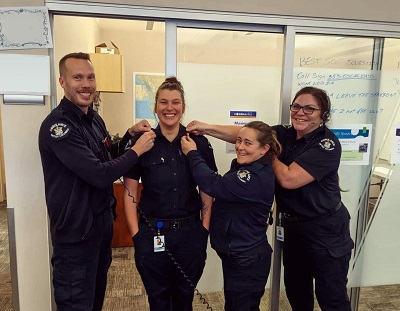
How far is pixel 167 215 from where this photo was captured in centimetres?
164

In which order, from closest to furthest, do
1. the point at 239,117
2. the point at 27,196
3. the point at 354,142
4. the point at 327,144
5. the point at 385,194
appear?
1. the point at 327,144
2. the point at 27,196
3. the point at 239,117
4. the point at 354,142
5. the point at 385,194

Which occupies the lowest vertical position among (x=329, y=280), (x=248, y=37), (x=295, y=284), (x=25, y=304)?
(x=25, y=304)

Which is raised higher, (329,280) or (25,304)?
(329,280)

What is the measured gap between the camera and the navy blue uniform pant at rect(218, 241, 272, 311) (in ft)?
5.22

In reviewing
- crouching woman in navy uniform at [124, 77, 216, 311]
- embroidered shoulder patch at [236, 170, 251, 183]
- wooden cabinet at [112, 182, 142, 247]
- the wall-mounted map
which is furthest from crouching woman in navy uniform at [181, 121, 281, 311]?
the wall-mounted map

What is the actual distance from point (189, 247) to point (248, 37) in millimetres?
1258

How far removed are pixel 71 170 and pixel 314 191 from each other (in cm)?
114

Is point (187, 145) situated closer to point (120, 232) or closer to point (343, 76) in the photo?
point (343, 76)

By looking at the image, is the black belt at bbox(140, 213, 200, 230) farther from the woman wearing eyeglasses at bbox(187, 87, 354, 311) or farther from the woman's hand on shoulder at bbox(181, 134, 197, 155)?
the woman wearing eyeglasses at bbox(187, 87, 354, 311)

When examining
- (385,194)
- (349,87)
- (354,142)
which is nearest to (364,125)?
(354,142)

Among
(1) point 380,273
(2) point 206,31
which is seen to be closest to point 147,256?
(2) point 206,31

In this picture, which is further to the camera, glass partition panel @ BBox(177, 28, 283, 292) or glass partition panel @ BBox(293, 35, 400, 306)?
glass partition panel @ BBox(293, 35, 400, 306)

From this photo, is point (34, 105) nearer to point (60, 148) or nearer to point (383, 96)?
point (60, 148)

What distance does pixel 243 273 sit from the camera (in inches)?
62.7
